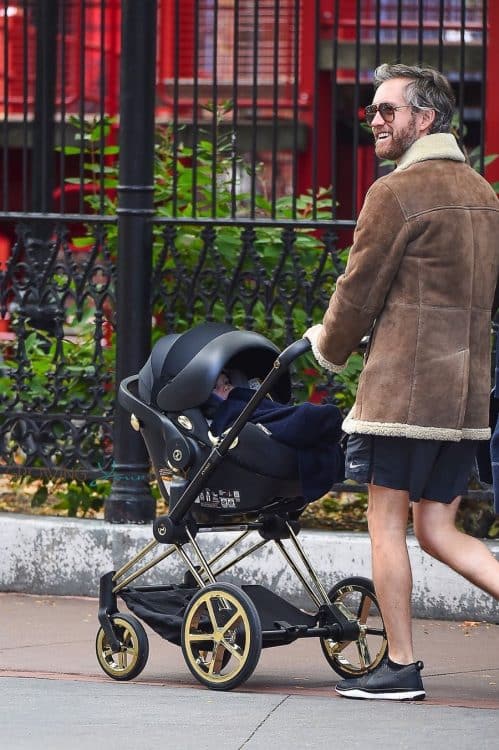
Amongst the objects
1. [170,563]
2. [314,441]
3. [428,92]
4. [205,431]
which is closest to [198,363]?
[205,431]

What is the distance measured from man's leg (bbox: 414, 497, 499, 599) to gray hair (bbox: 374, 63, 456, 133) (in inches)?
47.8

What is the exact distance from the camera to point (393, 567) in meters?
5.08

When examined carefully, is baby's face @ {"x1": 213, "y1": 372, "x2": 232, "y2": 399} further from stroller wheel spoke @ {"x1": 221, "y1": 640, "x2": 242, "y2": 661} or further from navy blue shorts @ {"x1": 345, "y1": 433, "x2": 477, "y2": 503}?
stroller wheel spoke @ {"x1": 221, "y1": 640, "x2": 242, "y2": 661}

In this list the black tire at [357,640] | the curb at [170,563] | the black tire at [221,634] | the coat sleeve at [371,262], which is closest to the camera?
the coat sleeve at [371,262]

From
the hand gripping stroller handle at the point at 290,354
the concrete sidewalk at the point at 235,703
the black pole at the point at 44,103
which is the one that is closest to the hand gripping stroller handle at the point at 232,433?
the hand gripping stroller handle at the point at 290,354

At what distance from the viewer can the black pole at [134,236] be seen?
23.4 ft

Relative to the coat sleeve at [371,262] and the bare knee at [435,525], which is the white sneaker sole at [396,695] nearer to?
the bare knee at [435,525]

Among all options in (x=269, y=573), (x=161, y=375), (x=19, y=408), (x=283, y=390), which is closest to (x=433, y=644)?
(x=269, y=573)

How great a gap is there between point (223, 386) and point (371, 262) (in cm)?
80

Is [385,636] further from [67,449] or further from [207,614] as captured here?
[67,449]

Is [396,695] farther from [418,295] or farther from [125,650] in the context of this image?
[418,295]

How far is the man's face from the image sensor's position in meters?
5.13

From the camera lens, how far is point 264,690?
5340 millimetres

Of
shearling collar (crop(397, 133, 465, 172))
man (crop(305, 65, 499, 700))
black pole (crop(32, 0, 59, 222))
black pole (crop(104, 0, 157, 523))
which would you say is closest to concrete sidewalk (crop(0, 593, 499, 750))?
man (crop(305, 65, 499, 700))
